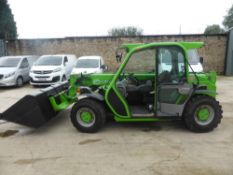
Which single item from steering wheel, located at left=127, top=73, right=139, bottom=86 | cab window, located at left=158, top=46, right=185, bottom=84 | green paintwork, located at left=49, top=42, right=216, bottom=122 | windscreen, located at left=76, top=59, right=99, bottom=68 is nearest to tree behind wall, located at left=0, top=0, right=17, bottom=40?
windscreen, located at left=76, top=59, right=99, bottom=68


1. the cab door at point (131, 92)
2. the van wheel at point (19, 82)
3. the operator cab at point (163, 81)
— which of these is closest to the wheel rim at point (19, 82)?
the van wheel at point (19, 82)

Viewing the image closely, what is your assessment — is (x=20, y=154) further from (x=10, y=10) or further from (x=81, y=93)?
(x=10, y=10)

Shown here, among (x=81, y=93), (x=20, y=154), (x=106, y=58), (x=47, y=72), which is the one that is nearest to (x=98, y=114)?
(x=81, y=93)

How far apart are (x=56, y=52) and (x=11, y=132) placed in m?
12.6

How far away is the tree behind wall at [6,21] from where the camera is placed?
1003 inches

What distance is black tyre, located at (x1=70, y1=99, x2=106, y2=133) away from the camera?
5.11 metres

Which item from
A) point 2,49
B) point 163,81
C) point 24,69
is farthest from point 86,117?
point 2,49

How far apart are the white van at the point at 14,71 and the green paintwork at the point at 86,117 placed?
25.6ft

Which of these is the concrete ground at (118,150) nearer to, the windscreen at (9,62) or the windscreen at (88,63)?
the windscreen at (88,63)

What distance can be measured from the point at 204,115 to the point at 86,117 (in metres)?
2.50

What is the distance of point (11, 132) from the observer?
17.7ft

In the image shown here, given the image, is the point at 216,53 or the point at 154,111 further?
the point at 216,53

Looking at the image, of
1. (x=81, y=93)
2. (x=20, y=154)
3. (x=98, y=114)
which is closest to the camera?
(x=20, y=154)

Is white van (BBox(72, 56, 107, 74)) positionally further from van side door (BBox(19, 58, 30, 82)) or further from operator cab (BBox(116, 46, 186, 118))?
operator cab (BBox(116, 46, 186, 118))
